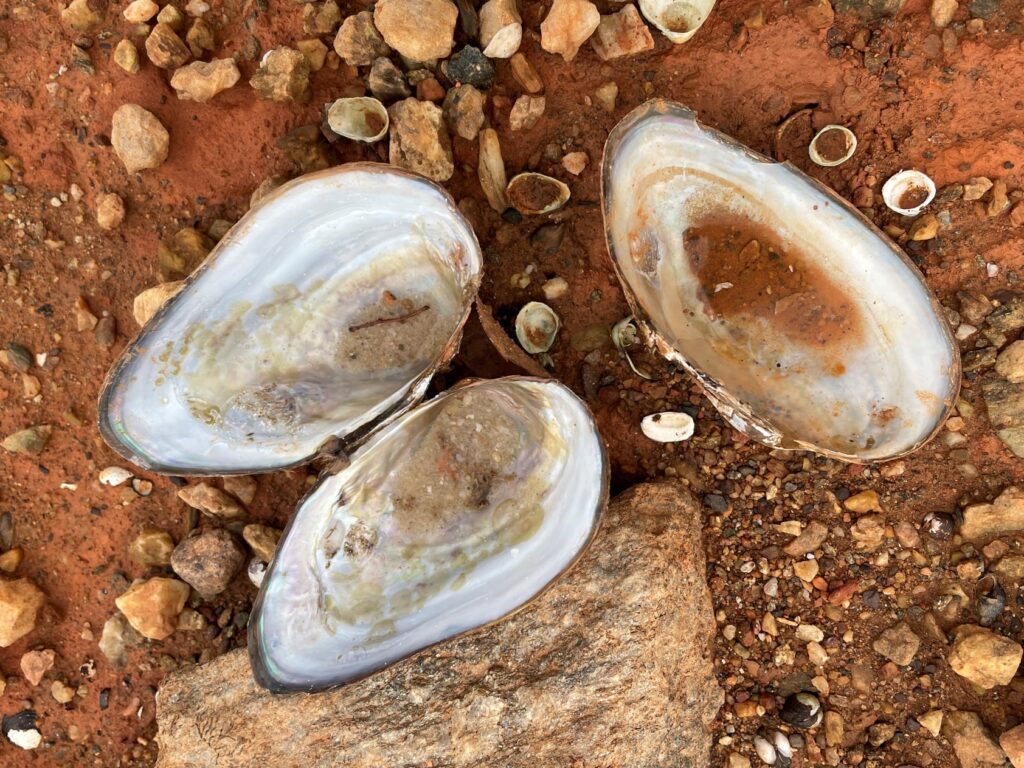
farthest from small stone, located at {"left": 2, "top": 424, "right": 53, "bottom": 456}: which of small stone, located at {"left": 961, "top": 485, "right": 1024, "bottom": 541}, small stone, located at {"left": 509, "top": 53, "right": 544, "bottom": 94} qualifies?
small stone, located at {"left": 961, "top": 485, "right": 1024, "bottom": 541}

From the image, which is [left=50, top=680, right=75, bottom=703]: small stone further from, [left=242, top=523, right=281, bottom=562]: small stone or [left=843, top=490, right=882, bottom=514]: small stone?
[left=843, top=490, right=882, bottom=514]: small stone

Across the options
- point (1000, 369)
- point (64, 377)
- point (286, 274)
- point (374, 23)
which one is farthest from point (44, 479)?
point (1000, 369)

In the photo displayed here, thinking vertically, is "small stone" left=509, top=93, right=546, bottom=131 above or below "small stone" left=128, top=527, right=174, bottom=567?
above

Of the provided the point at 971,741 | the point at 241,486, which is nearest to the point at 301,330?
the point at 241,486

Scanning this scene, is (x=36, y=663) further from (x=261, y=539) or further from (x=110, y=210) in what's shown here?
(x=110, y=210)

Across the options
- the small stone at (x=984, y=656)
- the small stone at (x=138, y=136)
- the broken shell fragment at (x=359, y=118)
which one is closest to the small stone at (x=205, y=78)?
the small stone at (x=138, y=136)

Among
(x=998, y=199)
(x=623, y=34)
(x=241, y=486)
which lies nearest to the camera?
(x=998, y=199)

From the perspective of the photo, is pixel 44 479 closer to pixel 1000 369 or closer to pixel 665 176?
pixel 665 176
